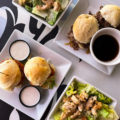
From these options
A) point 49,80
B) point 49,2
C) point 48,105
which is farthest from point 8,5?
point 48,105

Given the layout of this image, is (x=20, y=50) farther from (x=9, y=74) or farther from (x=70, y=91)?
(x=70, y=91)

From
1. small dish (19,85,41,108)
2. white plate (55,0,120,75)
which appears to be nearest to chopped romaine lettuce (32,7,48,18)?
white plate (55,0,120,75)

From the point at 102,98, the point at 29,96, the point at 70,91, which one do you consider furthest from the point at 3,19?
the point at 102,98

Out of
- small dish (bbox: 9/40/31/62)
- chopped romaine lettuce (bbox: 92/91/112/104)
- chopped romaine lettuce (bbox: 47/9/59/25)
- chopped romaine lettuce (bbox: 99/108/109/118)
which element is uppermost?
chopped romaine lettuce (bbox: 47/9/59/25)

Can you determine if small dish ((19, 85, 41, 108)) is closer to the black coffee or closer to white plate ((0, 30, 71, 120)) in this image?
white plate ((0, 30, 71, 120))

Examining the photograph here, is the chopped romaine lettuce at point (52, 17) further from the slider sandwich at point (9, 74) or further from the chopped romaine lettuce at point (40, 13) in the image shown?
the slider sandwich at point (9, 74)
